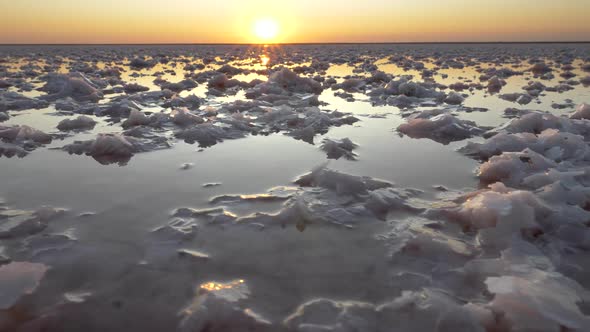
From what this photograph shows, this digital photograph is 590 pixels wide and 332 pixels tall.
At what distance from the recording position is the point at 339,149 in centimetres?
444

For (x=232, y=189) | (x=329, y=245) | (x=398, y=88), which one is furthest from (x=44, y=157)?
(x=398, y=88)

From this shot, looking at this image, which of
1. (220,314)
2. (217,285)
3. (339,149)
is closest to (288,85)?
(339,149)

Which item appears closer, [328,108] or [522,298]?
[522,298]

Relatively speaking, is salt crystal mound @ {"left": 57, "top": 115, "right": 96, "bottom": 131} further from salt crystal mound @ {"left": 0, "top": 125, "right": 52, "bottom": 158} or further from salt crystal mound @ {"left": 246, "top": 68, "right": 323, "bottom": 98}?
salt crystal mound @ {"left": 246, "top": 68, "right": 323, "bottom": 98}

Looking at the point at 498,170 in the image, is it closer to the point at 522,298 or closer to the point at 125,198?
the point at 522,298

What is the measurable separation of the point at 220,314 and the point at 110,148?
3.27m

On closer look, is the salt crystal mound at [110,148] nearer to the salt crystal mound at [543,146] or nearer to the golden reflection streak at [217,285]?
the golden reflection streak at [217,285]

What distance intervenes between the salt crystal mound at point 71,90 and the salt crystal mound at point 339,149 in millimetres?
6685

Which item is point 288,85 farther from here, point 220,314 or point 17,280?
point 220,314

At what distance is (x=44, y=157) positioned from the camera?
4.11 metres

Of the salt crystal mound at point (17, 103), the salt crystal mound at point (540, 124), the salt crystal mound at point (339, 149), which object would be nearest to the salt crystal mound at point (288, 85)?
the salt crystal mound at point (17, 103)

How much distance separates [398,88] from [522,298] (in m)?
8.67

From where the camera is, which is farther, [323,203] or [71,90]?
[71,90]

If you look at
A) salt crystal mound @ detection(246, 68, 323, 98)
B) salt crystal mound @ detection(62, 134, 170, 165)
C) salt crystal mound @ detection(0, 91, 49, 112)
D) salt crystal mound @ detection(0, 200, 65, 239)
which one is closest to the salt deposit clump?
salt crystal mound @ detection(0, 200, 65, 239)
